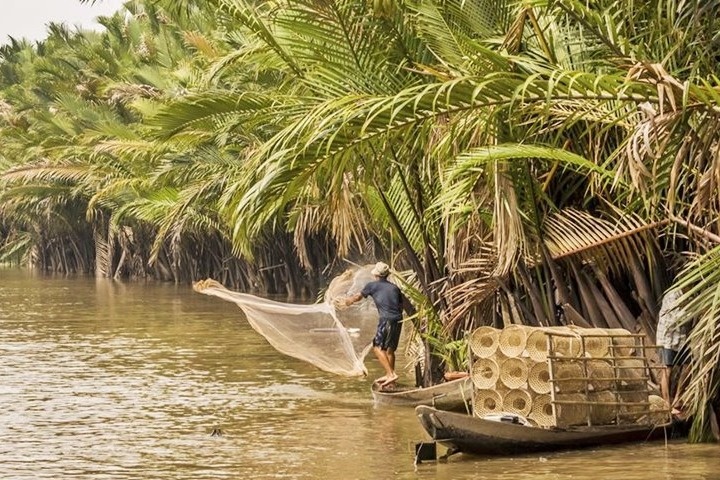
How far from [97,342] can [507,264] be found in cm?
1383

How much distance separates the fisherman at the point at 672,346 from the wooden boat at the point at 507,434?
1.09 feet

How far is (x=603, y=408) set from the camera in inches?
459

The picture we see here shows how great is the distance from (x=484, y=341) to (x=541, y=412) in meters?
0.75

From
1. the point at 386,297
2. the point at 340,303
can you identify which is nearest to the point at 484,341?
the point at 386,297

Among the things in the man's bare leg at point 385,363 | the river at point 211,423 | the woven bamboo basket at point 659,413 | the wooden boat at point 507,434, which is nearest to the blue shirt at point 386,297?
the man's bare leg at point 385,363

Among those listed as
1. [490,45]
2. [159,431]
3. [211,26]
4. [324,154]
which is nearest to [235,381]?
[159,431]

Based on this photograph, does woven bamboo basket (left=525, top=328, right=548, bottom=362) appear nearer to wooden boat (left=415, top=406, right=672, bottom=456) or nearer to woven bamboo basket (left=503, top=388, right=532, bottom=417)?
woven bamboo basket (left=503, top=388, right=532, bottom=417)

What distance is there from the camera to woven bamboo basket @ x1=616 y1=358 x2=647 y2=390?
11656mm

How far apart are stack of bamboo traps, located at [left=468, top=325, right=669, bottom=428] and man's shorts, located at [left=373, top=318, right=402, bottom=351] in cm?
331

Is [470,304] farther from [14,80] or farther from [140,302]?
[14,80]

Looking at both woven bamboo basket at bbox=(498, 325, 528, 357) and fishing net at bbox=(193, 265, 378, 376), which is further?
fishing net at bbox=(193, 265, 378, 376)

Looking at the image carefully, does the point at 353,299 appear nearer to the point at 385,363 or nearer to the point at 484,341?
the point at 385,363

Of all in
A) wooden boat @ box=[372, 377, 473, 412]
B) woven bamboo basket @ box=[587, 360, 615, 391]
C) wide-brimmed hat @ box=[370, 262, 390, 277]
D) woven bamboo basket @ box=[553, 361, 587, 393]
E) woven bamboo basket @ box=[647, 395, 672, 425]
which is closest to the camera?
woven bamboo basket @ box=[553, 361, 587, 393]

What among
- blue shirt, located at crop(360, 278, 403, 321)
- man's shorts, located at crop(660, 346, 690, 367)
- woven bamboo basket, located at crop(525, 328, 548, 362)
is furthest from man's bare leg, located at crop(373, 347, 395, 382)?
man's shorts, located at crop(660, 346, 690, 367)
